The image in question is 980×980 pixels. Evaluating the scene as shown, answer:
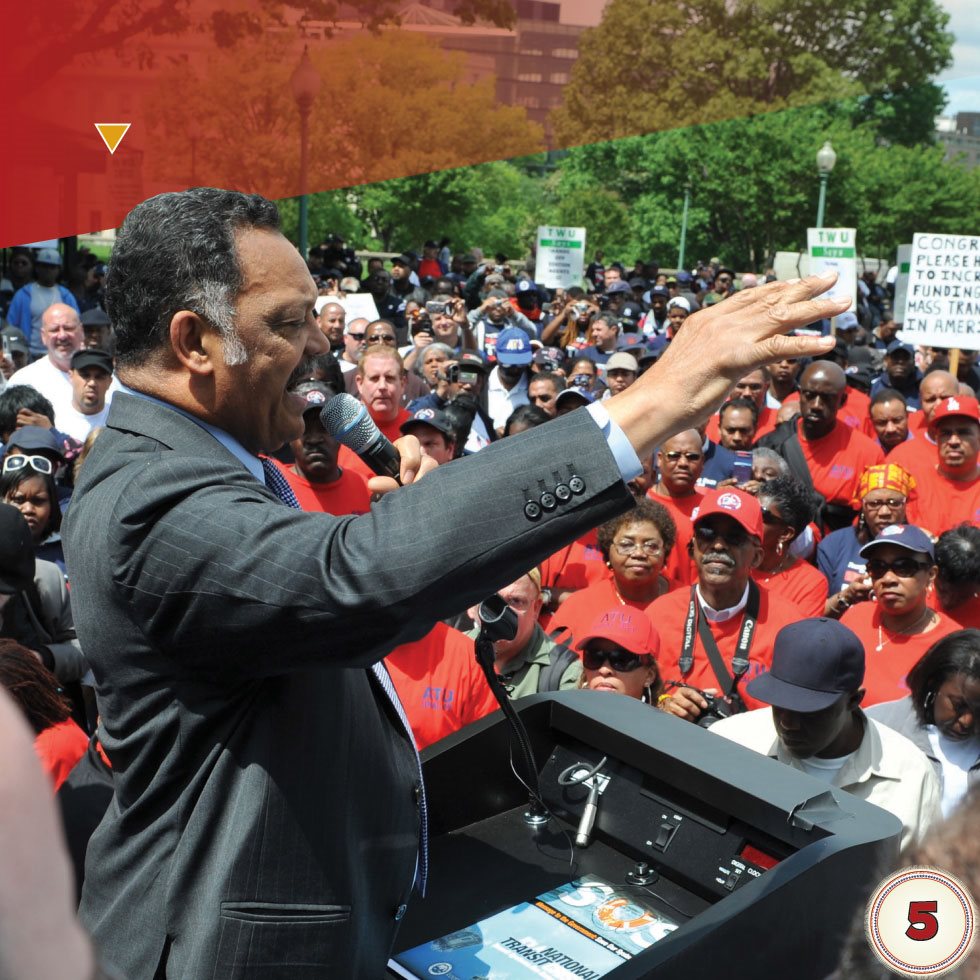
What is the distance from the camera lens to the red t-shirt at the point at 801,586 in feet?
19.7

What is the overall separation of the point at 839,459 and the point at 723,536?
2.94 metres

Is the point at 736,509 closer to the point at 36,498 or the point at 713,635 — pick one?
the point at 713,635

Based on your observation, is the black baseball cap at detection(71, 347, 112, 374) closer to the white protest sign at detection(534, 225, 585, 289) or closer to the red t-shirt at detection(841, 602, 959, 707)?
the red t-shirt at detection(841, 602, 959, 707)

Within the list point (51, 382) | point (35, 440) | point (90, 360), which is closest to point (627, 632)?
point (35, 440)

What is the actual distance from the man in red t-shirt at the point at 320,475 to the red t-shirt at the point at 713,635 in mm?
1817

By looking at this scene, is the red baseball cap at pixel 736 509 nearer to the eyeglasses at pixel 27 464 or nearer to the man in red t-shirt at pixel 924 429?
the man in red t-shirt at pixel 924 429

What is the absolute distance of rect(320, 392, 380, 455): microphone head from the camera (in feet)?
7.45

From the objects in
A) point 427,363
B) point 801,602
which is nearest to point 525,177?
point 427,363

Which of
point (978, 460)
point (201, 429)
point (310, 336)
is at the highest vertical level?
point (310, 336)

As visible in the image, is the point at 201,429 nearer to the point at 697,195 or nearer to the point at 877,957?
the point at 877,957

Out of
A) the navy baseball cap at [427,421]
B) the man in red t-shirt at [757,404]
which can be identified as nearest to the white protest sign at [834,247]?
the man in red t-shirt at [757,404]

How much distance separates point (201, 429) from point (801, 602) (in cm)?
475

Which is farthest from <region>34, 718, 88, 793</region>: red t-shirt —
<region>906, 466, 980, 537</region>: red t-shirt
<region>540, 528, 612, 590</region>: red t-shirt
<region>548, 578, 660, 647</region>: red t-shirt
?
<region>906, 466, 980, 537</region>: red t-shirt

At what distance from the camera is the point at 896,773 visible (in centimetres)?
358
